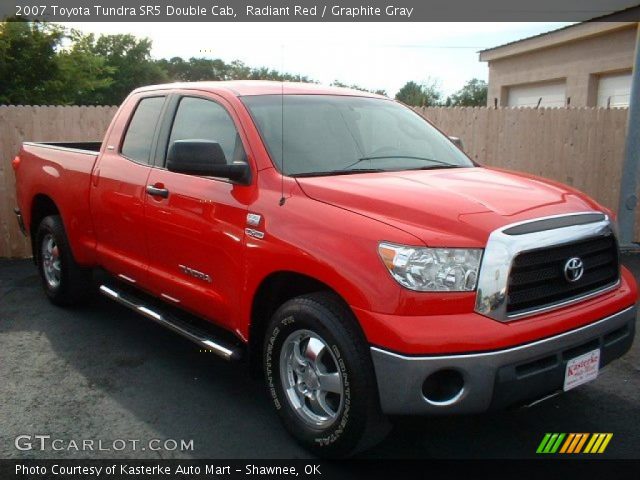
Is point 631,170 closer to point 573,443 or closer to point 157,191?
point 573,443

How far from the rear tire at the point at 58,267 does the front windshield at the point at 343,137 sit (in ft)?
8.76

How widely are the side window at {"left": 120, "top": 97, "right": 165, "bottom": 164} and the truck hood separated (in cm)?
174

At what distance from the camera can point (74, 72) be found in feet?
71.9

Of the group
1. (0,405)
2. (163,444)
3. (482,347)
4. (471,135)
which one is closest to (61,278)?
(0,405)

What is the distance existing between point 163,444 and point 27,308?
3364 millimetres

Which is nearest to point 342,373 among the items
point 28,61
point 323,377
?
point 323,377

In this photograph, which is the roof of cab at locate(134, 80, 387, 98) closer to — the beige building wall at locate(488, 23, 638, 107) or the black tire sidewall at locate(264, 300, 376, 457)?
the black tire sidewall at locate(264, 300, 376, 457)

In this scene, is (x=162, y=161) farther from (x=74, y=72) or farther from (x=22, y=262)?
(x=74, y=72)

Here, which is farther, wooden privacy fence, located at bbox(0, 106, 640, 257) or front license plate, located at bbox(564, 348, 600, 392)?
wooden privacy fence, located at bbox(0, 106, 640, 257)

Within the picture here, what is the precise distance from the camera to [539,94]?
19922 mm

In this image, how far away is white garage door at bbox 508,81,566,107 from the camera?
18598 millimetres

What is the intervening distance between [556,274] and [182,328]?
2.35m

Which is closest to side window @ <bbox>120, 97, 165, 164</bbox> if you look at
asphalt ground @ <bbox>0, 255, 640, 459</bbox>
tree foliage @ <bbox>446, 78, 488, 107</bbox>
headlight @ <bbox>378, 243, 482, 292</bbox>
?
asphalt ground @ <bbox>0, 255, 640, 459</bbox>

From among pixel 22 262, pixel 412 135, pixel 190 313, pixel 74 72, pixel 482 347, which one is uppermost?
pixel 74 72
